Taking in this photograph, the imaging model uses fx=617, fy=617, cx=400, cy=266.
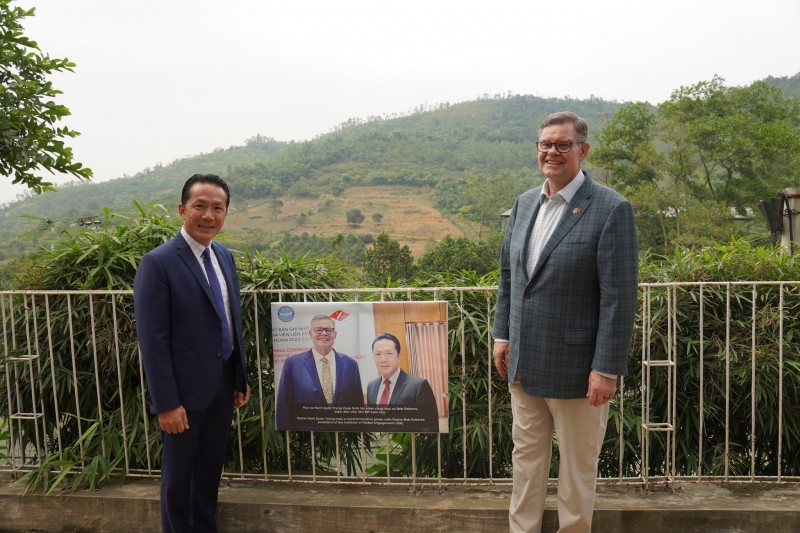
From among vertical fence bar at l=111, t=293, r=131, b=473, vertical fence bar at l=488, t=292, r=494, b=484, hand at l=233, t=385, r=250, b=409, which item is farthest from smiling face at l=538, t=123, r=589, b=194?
vertical fence bar at l=111, t=293, r=131, b=473

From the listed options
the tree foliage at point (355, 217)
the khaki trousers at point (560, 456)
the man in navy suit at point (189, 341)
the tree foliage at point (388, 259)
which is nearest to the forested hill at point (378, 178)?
the tree foliage at point (355, 217)

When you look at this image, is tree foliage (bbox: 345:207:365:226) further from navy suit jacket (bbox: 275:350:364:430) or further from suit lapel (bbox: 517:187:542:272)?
suit lapel (bbox: 517:187:542:272)

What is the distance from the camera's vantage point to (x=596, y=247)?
2.12 m

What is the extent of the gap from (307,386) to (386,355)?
405 millimetres

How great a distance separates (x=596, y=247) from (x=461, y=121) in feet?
241

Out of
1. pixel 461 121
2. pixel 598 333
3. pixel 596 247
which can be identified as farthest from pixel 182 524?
pixel 461 121

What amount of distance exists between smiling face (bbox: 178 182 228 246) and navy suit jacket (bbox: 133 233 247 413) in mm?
67

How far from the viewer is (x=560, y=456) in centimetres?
224

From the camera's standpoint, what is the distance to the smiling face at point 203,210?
2307 millimetres

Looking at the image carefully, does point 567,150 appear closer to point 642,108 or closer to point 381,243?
point 381,243

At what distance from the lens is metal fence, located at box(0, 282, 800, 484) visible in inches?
119

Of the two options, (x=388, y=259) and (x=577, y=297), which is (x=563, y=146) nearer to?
(x=577, y=297)

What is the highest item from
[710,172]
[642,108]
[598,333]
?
[642,108]

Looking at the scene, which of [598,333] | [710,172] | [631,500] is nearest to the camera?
[598,333]
